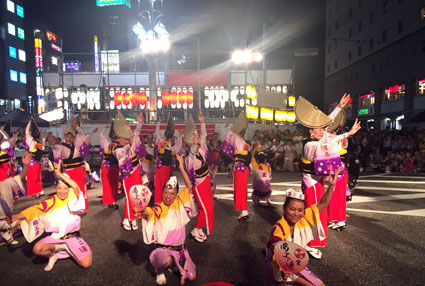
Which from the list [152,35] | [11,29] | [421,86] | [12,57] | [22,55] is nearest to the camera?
[152,35]

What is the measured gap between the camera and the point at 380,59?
30188 mm

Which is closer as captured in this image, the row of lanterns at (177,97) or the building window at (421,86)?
the row of lanterns at (177,97)

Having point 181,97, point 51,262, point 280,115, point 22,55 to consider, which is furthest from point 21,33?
point 51,262

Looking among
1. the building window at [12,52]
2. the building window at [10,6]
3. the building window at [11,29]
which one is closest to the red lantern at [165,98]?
the building window at [12,52]

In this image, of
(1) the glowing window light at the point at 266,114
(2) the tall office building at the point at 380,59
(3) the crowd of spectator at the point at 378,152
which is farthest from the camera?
(2) the tall office building at the point at 380,59

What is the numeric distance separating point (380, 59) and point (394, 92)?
4619 millimetres

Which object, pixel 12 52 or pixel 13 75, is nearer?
pixel 13 75

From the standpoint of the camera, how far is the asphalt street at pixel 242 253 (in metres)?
3.56

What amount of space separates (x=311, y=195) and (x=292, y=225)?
1452 mm

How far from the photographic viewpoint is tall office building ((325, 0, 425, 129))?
80.1 ft

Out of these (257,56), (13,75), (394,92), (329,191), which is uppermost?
(13,75)

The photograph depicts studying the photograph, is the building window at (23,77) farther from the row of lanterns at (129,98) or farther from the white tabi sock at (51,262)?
the white tabi sock at (51,262)

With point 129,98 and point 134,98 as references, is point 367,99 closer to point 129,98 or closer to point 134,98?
point 134,98

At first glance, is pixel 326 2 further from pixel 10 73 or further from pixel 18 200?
pixel 18 200
